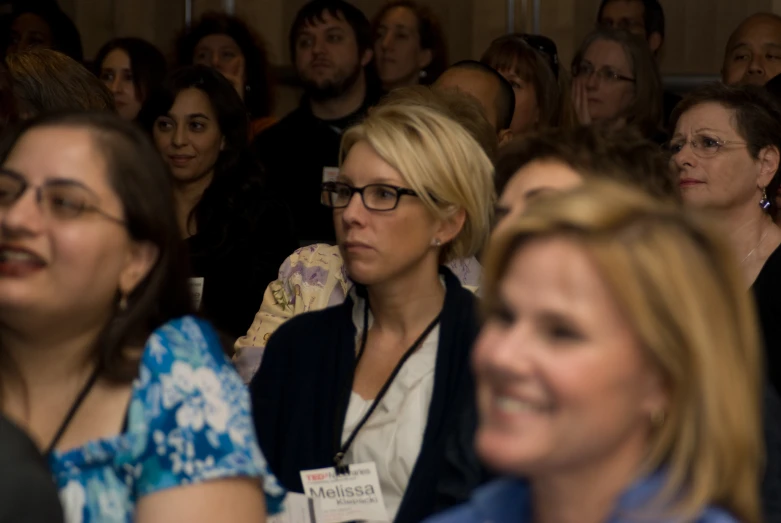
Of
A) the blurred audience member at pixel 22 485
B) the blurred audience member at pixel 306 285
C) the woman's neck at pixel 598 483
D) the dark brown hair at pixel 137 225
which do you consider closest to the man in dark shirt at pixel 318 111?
the blurred audience member at pixel 306 285

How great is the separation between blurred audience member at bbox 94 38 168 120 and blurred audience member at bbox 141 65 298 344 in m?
0.88

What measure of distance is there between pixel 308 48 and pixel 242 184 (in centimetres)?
155

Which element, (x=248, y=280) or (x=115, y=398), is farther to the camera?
(x=248, y=280)

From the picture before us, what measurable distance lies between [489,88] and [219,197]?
45.6 inches

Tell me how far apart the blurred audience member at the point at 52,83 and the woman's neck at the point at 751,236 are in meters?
2.00

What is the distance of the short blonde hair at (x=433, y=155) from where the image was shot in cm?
298

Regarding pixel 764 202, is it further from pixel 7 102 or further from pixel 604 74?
pixel 7 102

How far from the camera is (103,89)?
4434mm

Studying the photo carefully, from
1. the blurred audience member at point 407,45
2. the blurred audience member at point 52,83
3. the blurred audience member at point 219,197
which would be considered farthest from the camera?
the blurred audience member at point 407,45

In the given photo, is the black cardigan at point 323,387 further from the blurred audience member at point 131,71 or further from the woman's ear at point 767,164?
the blurred audience member at point 131,71

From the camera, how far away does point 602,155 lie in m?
2.33

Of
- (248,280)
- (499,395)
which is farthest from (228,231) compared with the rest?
(499,395)

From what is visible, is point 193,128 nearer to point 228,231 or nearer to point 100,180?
point 228,231

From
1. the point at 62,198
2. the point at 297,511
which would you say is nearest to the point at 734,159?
the point at 297,511
